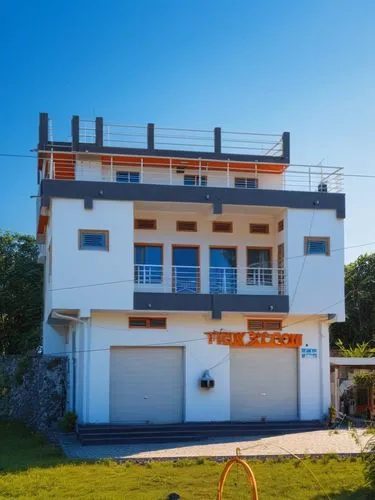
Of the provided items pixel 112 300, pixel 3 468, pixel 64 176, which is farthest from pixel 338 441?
pixel 64 176

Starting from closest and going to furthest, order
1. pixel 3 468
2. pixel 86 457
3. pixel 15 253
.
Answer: pixel 3 468 < pixel 86 457 < pixel 15 253

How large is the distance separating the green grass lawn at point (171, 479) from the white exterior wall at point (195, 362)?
20.8 ft

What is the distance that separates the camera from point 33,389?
32562 millimetres

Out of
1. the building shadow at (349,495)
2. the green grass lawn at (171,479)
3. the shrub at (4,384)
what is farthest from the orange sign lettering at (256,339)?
the building shadow at (349,495)

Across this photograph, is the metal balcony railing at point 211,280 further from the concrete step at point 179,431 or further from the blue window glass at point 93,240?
the concrete step at point 179,431

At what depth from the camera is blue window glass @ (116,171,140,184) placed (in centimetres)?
3102

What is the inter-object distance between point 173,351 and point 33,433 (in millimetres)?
5651

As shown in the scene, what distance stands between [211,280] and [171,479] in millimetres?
13404

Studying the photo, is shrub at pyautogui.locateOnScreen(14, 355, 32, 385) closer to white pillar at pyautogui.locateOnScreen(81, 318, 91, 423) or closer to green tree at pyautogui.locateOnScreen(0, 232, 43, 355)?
white pillar at pyautogui.locateOnScreen(81, 318, 91, 423)

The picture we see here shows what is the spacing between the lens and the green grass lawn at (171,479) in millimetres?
16234

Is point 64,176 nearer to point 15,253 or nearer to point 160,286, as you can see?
point 160,286

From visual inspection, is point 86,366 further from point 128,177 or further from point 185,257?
point 128,177

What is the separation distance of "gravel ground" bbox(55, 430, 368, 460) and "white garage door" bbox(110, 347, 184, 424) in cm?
252

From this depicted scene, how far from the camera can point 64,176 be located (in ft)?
104
